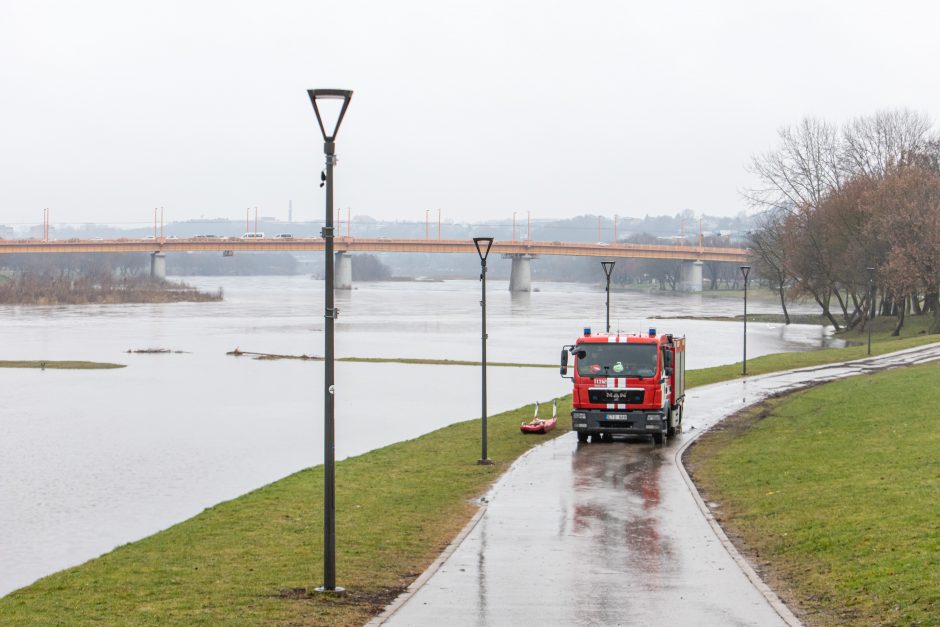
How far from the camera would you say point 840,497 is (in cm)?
2144

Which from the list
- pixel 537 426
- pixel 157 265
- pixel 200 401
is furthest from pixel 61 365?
pixel 157 265

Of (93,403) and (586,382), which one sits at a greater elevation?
(586,382)

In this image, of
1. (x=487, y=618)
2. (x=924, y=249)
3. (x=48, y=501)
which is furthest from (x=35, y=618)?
(x=924, y=249)

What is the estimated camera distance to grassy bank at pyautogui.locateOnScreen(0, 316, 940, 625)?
48.0ft

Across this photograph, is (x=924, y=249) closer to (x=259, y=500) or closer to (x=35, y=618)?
(x=259, y=500)

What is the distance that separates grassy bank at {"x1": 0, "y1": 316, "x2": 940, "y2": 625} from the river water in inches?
100

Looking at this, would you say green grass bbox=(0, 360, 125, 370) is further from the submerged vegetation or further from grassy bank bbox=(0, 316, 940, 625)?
the submerged vegetation

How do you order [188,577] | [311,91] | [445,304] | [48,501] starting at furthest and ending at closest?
[445,304]
[48,501]
[188,577]
[311,91]

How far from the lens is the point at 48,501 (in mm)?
27484

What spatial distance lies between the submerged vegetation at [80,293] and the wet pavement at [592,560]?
126208mm

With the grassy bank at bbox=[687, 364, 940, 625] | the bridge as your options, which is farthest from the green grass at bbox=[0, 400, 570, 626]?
the bridge

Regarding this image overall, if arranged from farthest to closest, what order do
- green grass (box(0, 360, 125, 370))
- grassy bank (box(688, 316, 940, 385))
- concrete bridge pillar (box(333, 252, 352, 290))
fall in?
1. concrete bridge pillar (box(333, 252, 352, 290))
2. green grass (box(0, 360, 125, 370))
3. grassy bank (box(688, 316, 940, 385))

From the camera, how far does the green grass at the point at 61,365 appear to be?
64562mm

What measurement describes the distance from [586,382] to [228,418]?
17.6 metres
